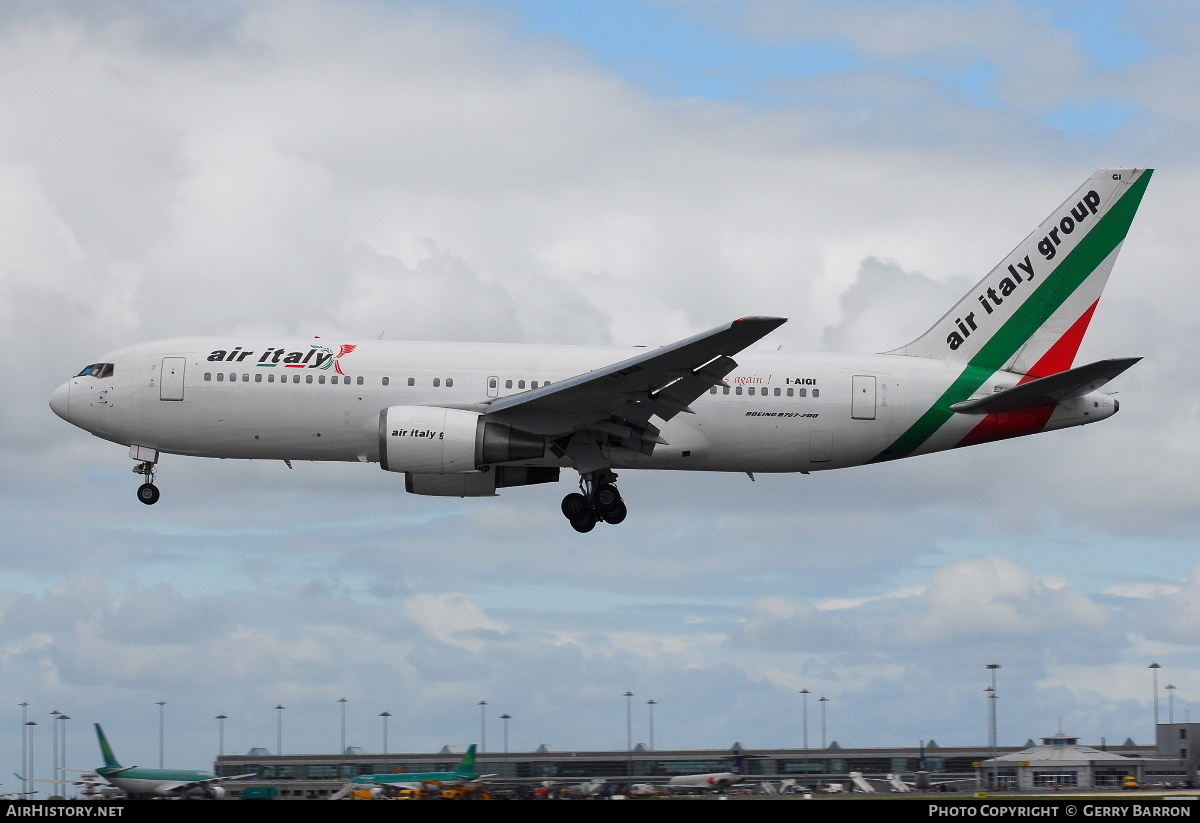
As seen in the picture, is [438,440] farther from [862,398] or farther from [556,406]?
[862,398]

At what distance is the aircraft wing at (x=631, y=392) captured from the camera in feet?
108

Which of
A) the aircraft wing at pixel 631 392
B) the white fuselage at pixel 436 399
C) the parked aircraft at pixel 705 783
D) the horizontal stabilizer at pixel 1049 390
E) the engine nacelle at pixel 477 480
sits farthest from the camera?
the parked aircraft at pixel 705 783

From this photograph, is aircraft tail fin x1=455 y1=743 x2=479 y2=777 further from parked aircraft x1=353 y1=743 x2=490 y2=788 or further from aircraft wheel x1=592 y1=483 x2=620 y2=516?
aircraft wheel x1=592 y1=483 x2=620 y2=516

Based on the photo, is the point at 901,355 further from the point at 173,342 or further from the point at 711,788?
the point at 173,342

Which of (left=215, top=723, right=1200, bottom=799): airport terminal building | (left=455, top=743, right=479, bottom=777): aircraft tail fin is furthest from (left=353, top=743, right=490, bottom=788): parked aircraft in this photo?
(left=215, top=723, right=1200, bottom=799): airport terminal building

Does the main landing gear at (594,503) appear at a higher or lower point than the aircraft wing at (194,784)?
higher

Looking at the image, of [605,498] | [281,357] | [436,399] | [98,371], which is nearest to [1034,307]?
[605,498]

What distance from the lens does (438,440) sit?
34.9 m

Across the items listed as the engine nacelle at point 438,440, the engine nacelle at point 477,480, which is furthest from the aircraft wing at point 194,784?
the engine nacelle at point 438,440

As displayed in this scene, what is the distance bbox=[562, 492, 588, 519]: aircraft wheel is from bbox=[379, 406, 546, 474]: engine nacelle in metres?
2.97

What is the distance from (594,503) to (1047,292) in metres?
14.3

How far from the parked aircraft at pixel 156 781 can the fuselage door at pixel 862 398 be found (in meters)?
19.5

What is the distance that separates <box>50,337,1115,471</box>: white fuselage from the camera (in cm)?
3619

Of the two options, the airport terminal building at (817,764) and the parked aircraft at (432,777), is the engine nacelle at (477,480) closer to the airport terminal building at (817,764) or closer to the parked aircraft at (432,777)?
the parked aircraft at (432,777)
